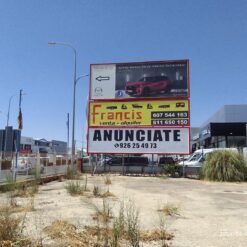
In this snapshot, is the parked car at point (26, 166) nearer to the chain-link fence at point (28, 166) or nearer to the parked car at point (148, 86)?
the chain-link fence at point (28, 166)

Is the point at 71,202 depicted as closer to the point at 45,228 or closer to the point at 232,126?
the point at 45,228

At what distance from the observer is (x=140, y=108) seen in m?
28.8

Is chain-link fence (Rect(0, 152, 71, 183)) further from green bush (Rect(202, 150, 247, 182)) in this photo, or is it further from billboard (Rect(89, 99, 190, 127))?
green bush (Rect(202, 150, 247, 182))

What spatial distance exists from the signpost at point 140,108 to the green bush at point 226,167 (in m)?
2.69

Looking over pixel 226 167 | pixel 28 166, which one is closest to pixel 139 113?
pixel 226 167

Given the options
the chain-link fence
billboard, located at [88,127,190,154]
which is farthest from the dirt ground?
billboard, located at [88,127,190,154]

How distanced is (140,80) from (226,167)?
965 cm

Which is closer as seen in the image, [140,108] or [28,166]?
[28,166]

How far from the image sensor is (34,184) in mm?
16250

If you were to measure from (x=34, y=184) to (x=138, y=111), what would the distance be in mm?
13995

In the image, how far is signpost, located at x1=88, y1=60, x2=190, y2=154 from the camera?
2797 cm

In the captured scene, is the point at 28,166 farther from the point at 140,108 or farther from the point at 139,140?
the point at 140,108

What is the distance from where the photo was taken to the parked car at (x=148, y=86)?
2888cm

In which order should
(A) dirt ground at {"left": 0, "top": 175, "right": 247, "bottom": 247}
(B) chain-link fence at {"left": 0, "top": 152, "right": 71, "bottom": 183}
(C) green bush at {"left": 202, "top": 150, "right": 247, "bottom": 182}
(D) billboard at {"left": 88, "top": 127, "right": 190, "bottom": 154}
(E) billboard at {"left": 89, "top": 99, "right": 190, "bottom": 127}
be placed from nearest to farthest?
(A) dirt ground at {"left": 0, "top": 175, "right": 247, "bottom": 247}
(B) chain-link fence at {"left": 0, "top": 152, "right": 71, "bottom": 183}
(C) green bush at {"left": 202, "top": 150, "right": 247, "bottom": 182}
(D) billboard at {"left": 88, "top": 127, "right": 190, "bottom": 154}
(E) billboard at {"left": 89, "top": 99, "right": 190, "bottom": 127}
